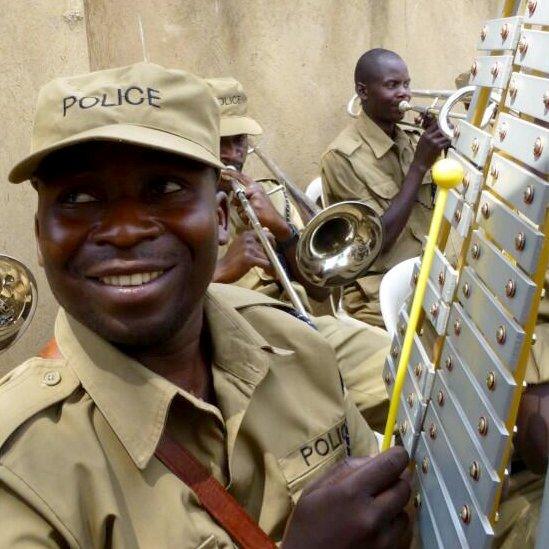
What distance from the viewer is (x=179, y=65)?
179 inches

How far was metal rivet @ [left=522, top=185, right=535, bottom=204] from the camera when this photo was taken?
109cm

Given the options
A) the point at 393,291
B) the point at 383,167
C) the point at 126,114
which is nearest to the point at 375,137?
the point at 383,167

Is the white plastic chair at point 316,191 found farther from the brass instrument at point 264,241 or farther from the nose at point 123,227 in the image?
the nose at point 123,227

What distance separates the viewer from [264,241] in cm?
366

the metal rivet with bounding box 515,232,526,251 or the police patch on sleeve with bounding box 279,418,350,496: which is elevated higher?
the metal rivet with bounding box 515,232,526,251

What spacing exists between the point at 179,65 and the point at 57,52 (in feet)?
3.16

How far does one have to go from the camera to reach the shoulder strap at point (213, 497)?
154 centimetres

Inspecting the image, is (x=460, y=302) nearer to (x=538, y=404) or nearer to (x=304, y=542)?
(x=304, y=542)

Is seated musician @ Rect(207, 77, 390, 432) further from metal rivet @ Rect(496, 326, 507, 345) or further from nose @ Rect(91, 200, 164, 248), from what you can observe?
metal rivet @ Rect(496, 326, 507, 345)

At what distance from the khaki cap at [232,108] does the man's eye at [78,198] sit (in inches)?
88.8

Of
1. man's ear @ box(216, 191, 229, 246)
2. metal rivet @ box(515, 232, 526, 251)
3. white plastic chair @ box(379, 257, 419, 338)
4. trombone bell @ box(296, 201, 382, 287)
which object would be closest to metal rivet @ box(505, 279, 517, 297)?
metal rivet @ box(515, 232, 526, 251)

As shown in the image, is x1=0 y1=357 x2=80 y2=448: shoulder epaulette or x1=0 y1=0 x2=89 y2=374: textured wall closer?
x1=0 y1=357 x2=80 y2=448: shoulder epaulette

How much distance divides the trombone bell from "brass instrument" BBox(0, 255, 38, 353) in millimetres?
1059

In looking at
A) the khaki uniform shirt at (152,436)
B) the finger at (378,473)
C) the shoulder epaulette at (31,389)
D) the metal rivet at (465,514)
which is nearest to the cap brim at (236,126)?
the khaki uniform shirt at (152,436)
